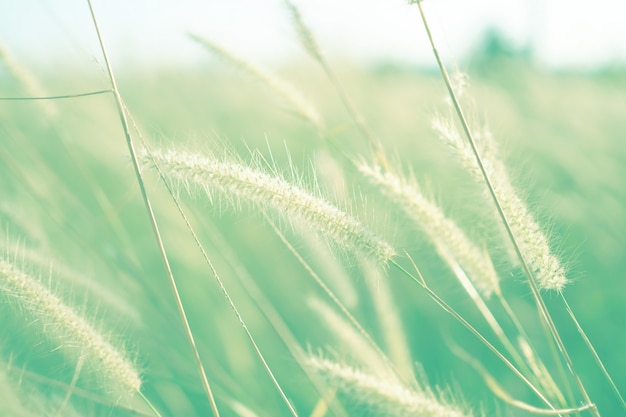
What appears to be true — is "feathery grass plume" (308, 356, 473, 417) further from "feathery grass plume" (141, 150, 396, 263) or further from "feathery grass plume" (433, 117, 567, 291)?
"feathery grass plume" (433, 117, 567, 291)

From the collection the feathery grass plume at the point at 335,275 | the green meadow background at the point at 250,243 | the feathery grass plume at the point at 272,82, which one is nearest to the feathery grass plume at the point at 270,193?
the green meadow background at the point at 250,243

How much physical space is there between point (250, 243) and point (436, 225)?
195 cm

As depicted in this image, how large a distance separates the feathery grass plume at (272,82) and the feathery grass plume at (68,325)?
0.78 meters

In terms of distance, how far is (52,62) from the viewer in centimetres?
427

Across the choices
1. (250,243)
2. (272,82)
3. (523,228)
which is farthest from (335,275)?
(250,243)

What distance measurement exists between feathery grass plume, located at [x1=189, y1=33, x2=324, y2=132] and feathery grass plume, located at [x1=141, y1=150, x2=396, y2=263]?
24.4 inches

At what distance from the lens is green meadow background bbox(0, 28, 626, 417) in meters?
1.40

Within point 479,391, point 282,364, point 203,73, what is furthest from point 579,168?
point 203,73

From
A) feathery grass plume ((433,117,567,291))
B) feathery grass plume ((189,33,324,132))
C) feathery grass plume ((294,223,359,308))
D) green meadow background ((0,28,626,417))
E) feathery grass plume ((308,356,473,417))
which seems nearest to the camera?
feathery grass plume ((308,356,473,417))

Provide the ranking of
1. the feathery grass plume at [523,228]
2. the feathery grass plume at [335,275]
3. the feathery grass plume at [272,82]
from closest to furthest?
the feathery grass plume at [523,228] → the feathery grass plume at [272,82] → the feathery grass plume at [335,275]

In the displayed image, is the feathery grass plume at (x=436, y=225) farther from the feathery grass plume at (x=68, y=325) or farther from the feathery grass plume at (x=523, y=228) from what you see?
the feathery grass plume at (x=68, y=325)

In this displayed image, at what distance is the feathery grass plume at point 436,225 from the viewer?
3.77 feet

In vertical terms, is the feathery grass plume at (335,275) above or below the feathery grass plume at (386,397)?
below

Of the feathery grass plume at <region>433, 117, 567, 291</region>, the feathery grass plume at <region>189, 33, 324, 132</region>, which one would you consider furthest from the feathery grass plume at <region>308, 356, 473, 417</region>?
the feathery grass plume at <region>189, 33, 324, 132</region>
